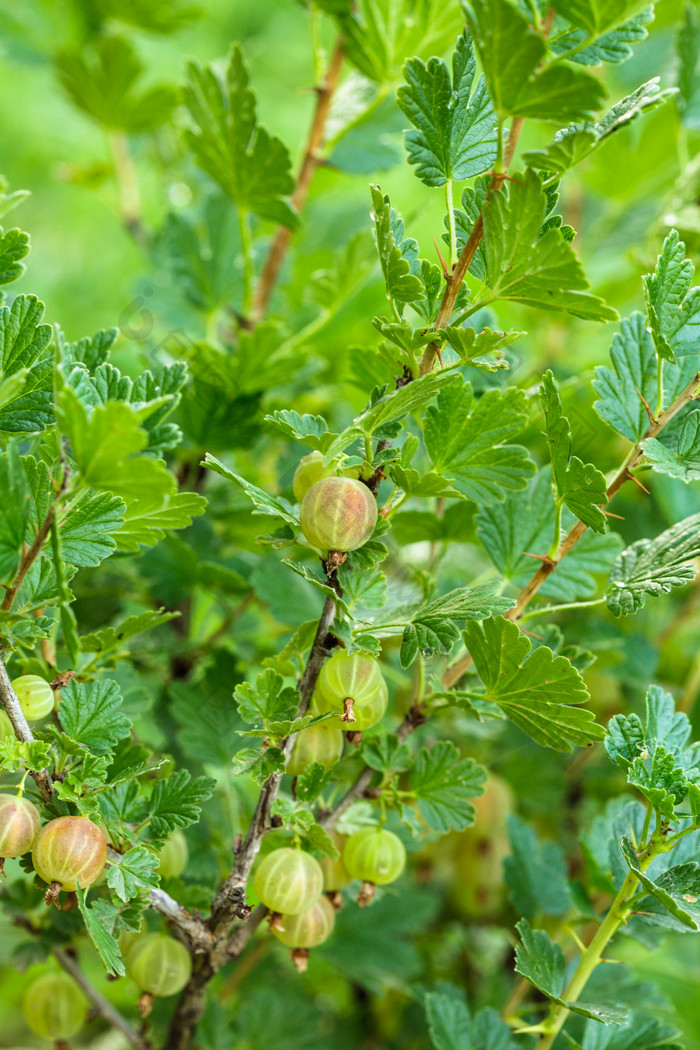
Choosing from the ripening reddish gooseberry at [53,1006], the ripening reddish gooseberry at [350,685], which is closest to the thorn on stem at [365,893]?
the ripening reddish gooseberry at [350,685]

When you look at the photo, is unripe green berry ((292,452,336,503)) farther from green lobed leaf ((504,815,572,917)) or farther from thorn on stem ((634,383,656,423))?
green lobed leaf ((504,815,572,917))

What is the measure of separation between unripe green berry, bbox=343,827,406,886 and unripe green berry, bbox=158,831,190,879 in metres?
0.10

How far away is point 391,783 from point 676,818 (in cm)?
14

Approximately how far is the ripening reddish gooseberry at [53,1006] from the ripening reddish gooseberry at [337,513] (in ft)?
1.16

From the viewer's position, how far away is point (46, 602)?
37 centimetres

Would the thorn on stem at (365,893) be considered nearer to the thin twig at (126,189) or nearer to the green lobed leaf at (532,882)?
the green lobed leaf at (532,882)

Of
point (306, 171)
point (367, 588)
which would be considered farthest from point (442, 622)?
point (306, 171)

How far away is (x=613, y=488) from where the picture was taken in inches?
17.2

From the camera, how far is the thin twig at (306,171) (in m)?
0.73

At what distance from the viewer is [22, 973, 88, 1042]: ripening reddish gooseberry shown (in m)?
0.53

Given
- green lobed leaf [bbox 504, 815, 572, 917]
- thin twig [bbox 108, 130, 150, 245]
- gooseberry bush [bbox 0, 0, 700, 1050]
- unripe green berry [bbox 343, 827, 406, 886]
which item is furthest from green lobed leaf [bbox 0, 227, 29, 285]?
thin twig [bbox 108, 130, 150, 245]

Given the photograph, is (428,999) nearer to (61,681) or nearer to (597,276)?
(61,681)

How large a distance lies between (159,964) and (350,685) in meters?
0.20

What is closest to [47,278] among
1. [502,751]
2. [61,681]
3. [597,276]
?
[597,276]
